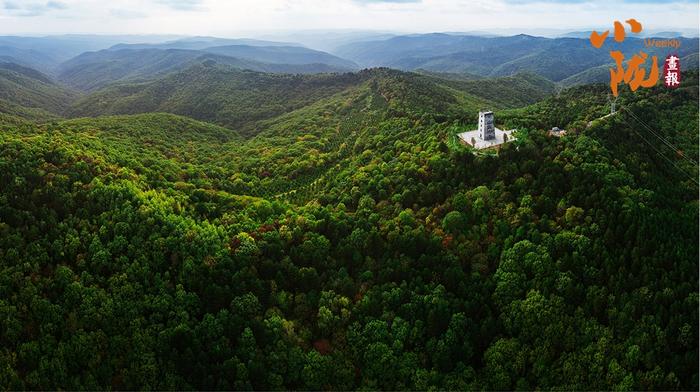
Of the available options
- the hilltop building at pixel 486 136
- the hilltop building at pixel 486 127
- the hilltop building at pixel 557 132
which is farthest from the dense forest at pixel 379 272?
the hilltop building at pixel 486 127

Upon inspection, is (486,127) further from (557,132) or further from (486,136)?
(557,132)

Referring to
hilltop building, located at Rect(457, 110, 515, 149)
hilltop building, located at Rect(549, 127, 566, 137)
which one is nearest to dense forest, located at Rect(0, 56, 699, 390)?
hilltop building, located at Rect(549, 127, 566, 137)

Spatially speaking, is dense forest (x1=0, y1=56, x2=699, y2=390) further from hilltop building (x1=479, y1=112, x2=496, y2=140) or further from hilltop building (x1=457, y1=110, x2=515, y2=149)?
hilltop building (x1=479, y1=112, x2=496, y2=140)

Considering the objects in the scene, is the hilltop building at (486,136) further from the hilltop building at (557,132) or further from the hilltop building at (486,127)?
the hilltop building at (557,132)

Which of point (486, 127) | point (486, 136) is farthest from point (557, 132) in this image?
point (486, 127)

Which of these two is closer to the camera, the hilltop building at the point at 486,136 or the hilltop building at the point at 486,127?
the hilltop building at the point at 486,127

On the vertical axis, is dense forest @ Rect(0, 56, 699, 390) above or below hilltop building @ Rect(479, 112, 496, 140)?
below
